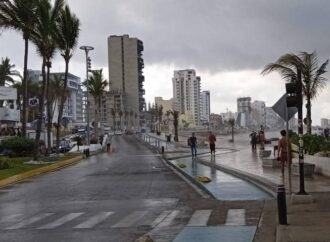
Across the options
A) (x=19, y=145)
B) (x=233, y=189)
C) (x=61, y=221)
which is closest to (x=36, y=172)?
(x=19, y=145)

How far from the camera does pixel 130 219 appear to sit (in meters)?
14.1

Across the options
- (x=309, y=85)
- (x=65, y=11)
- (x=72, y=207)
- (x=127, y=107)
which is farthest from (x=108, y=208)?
(x=127, y=107)

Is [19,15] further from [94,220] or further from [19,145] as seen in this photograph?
[94,220]

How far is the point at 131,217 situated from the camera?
14.4 m

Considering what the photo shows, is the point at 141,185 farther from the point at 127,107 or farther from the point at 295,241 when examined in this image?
the point at 127,107

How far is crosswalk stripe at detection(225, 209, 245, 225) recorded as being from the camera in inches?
502

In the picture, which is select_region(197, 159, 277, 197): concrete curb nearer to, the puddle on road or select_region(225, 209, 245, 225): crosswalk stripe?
the puddle on road

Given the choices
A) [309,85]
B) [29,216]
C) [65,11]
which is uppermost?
[65,11]

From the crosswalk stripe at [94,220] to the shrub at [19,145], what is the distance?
31.4 m

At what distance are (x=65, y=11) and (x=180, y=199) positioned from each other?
29.4 meters

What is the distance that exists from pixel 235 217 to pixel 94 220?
3.20 meters

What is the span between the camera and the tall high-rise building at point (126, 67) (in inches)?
5856

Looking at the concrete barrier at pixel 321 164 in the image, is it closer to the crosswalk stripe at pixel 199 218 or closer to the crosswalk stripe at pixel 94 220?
the crosswalk stripe at pixel 199 218

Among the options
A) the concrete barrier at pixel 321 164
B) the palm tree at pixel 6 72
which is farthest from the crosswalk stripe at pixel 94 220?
the palm tree at pixel 6 72
